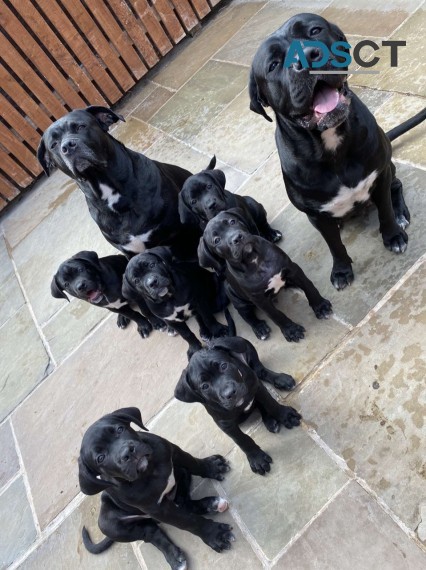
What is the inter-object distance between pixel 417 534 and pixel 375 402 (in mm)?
748

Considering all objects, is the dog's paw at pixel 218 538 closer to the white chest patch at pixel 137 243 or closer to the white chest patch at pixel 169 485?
the white chest patch at pixel 169 485

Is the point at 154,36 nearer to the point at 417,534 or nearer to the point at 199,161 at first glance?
the point at 199,161

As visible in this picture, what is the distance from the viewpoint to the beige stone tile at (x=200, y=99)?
6.12m

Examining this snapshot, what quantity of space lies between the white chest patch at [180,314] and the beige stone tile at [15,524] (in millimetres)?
2037

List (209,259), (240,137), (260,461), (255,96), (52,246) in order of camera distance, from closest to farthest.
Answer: (255,96) < (260,461) < (209,259) < (240,137) < (52,246)

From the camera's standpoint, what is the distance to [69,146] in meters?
3.35

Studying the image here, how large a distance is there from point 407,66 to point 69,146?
3.33 meters

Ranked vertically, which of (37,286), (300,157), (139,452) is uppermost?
(300,157)

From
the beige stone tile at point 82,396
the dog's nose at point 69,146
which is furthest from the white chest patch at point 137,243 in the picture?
the beige stone tile at point 82,396

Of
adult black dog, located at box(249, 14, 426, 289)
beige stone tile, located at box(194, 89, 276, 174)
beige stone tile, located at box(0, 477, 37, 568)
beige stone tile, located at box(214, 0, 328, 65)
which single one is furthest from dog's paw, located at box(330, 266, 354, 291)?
beige stone tile, located at box(214, 0, 328, 65)

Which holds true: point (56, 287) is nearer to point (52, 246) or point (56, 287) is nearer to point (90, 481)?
point (90, 481)

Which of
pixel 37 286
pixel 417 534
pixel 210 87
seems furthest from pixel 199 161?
pixel 417 534

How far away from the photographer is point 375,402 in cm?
295

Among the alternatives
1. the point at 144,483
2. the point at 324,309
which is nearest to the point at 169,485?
the point at 144,483
